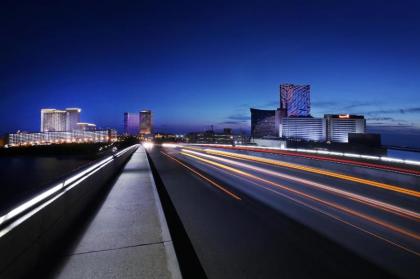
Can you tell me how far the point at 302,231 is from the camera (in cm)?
732

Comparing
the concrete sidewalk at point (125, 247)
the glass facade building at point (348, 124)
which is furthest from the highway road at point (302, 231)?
the glass facade building at point (348, 124)

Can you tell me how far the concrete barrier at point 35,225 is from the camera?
13.5 ft

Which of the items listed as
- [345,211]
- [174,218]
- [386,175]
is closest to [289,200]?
[345,211]

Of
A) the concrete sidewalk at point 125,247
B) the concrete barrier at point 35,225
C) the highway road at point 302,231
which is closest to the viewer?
the concrete barrier at point 35,225

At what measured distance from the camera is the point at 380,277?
4898mm

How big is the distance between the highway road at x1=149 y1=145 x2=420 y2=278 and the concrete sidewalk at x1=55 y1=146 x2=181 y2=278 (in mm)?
743

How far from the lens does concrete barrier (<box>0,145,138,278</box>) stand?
410cm

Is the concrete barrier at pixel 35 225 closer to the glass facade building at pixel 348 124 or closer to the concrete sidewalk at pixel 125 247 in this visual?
the concrete sidewalk at pixel 125 247

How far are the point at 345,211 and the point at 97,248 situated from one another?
7.29 metres

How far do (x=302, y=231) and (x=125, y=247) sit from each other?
4.11 m

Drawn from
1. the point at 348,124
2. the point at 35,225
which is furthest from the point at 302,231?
the point at 348,124

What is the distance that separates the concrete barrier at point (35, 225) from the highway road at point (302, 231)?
9.24 feet

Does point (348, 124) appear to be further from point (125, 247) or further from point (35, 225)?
point (35, 225)

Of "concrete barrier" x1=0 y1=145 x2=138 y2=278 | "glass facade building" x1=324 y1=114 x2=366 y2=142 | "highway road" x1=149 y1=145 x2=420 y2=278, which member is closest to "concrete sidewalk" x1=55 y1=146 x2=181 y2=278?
"concrete barrier" x1=0 y1=145 x2=138 y2=278
